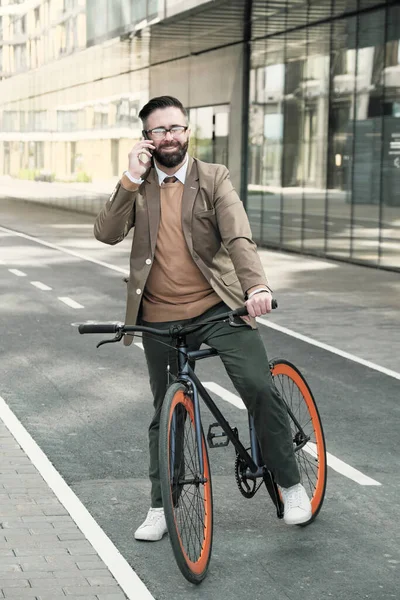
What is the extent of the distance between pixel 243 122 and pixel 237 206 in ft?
76.8

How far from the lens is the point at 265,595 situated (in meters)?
4.87

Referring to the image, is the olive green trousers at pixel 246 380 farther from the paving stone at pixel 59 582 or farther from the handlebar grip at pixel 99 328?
the paving stone at pixel 59 582

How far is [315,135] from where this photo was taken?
77.6ft

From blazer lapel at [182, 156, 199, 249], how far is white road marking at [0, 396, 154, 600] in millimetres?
1384

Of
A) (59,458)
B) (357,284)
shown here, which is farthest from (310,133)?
(59,458)

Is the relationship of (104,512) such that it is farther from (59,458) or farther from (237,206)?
(237,206)

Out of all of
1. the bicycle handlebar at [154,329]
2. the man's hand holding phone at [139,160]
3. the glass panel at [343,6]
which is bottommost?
the bicycle handlebar at [154,329]

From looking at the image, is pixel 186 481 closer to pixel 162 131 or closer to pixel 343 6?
pixel 162 131

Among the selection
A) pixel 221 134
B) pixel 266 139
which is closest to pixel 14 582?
pixel 266 139

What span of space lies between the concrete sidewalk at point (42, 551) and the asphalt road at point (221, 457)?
0.19 metres

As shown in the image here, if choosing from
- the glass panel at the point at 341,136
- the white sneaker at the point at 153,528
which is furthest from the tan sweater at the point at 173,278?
the glass panel at the point at 341,136

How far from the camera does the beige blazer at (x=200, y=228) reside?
17.0ft

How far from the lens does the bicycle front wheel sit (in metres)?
4.86

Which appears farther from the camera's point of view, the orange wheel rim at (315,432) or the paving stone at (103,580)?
the orange wheel rim at (315,432)
